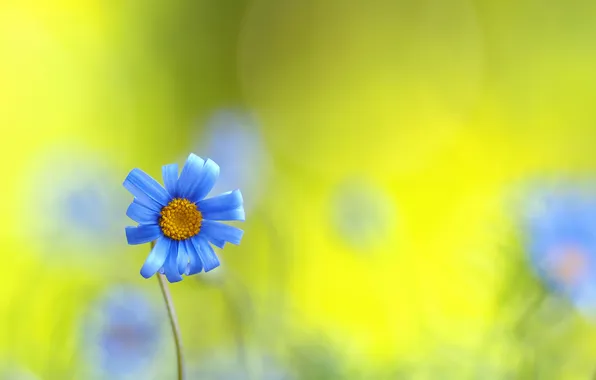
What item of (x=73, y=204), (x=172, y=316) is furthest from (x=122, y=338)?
(x=172, y=316)

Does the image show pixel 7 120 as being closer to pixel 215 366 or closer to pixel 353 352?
pixel 215 366

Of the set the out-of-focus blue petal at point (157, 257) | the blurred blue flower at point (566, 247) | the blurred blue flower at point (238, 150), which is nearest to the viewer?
the out-of-focus blue petal at point (157, 257)

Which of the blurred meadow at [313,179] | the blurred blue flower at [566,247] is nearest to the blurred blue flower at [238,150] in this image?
the blurred meadow at [313,179]

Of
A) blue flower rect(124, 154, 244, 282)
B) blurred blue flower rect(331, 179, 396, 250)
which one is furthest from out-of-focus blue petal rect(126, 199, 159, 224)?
blurred blue flower rect(331, 179, 396, 250)

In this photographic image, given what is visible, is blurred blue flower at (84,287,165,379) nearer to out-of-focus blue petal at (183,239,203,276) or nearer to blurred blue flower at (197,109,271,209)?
blurred blue flower at (197,109,271,209)

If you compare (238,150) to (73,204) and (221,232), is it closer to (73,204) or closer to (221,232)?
(73,204)

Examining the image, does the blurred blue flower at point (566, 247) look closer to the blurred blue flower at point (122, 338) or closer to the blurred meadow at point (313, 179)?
the blurred meadow at point (313, 179)
